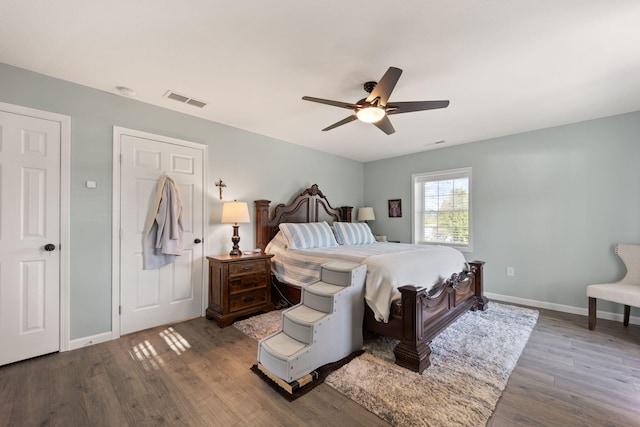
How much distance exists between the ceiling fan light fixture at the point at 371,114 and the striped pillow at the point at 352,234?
216 cm

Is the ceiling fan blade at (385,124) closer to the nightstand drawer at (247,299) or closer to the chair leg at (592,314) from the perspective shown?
the nightstand drawer at (247,299)

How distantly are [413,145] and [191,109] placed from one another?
3495 millimetres

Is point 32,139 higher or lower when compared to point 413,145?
lower

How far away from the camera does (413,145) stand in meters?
4.59

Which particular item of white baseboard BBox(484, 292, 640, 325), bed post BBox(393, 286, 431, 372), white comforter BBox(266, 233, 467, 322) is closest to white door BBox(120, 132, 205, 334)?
white comforter BBox(266, 233, 467, 322)

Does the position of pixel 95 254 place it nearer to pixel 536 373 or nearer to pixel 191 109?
pixel 191 109

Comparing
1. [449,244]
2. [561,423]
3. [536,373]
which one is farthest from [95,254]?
[449,244]

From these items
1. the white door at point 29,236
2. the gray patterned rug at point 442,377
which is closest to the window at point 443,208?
the gray patterned rug at point 442,377

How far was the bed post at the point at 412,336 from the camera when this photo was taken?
212 cm

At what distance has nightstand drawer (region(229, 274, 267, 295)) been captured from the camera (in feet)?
10.2

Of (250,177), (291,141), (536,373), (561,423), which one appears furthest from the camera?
(291,141)

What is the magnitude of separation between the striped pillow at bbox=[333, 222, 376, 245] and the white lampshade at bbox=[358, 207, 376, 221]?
0.93 m

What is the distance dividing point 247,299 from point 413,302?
2.02 m

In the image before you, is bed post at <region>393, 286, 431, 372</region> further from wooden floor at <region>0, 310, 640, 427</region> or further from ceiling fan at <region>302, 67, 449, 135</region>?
ceiling fan at <region>302, 67, 449, 135</region>
